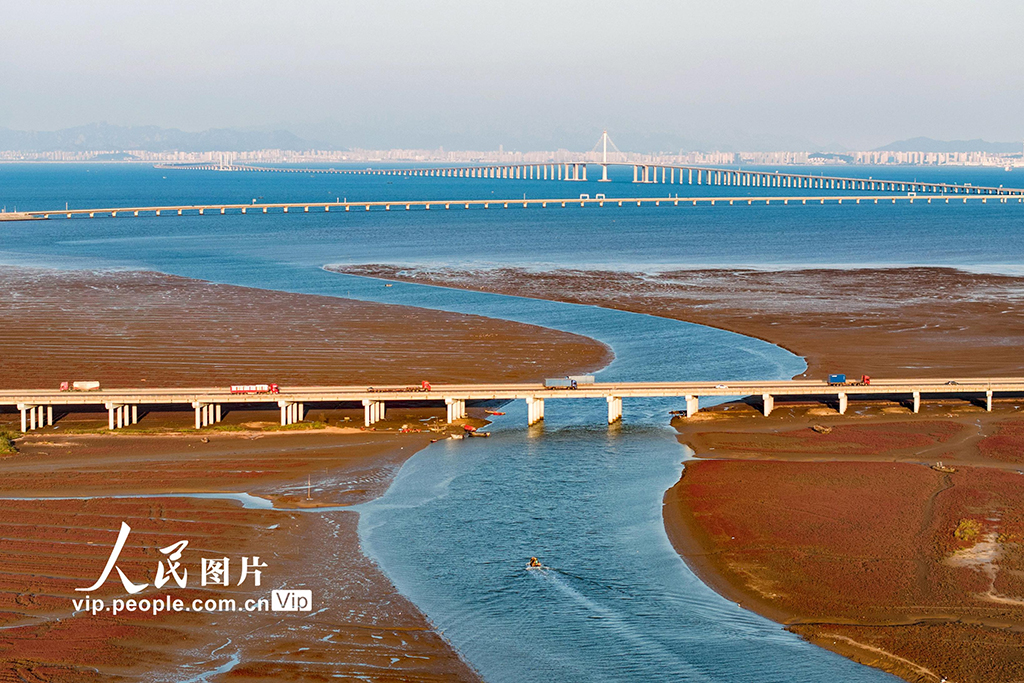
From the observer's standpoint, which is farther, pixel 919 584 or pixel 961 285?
pixel 961 285

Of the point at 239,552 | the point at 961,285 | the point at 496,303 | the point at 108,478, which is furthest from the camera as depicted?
the point at 961,285

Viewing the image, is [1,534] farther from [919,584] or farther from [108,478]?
[919,584]

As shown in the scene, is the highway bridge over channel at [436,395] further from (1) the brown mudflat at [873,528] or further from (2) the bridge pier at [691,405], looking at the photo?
(1) the brown mudflat at [873,528]

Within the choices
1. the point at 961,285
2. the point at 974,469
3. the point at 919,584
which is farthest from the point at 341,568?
the point at 961,285

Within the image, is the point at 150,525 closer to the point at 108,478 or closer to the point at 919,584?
the point at 108,478

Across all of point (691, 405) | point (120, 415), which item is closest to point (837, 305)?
point (691, 405)

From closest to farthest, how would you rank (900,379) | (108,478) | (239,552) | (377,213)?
(239,552) < (108,478) < (900,379) < (377,213)
